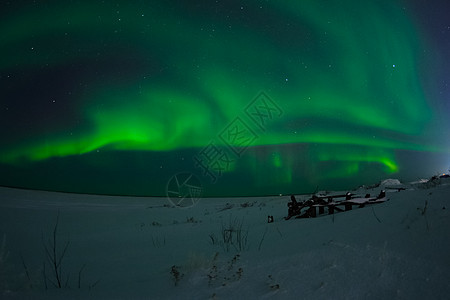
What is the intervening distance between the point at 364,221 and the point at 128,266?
11.3ft

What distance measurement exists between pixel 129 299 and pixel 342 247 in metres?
2.17

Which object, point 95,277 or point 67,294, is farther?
point 95,277

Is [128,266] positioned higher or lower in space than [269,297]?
lower

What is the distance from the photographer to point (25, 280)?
2580 millimetres

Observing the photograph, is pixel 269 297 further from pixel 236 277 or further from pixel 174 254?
pixel 174 254

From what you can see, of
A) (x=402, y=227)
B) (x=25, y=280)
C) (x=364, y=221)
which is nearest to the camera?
(x=25, y=280)

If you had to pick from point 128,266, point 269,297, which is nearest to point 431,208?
point 269,297

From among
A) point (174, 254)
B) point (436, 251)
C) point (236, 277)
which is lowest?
point (174, 254)

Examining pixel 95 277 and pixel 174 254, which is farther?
pixel 174 254

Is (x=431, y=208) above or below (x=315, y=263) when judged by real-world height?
above

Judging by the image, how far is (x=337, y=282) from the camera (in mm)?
1958

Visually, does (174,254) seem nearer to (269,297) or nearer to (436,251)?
(269,297)

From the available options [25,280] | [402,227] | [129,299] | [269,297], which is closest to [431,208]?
[402,227]

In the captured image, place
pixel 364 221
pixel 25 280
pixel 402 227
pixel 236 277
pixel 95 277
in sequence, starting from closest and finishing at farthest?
pixel 236 277 → pixel 25 280 → pixel 402 227 → pixel 95 277 → pixel 364 221
